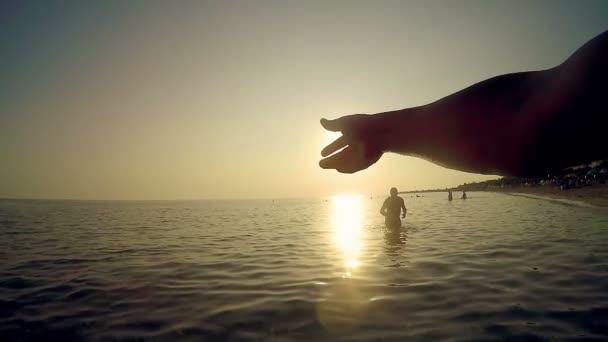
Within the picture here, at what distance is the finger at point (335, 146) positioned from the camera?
2.25m

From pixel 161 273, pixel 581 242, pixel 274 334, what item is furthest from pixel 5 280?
pixel 581 242

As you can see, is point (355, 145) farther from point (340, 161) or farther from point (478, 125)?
point (478, 125)

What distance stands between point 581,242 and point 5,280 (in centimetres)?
2000

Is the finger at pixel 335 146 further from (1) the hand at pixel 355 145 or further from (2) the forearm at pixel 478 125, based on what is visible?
(2) the forearm at pixel 478 125

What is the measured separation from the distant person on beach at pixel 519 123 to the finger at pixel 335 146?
0.78ft

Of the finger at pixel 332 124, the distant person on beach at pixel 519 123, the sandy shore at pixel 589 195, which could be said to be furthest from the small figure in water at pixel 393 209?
the sandy shore at pixel 589 195

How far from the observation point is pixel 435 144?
1.91 meters

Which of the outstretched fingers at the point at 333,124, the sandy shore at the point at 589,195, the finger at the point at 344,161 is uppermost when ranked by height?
the outstretched fingers at the point at 333,124

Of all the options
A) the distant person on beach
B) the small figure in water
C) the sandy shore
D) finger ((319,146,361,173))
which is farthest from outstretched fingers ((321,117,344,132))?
the sandy shore

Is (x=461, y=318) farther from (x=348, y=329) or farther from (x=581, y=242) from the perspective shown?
(x=581, y=242)

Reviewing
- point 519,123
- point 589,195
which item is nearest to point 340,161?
point 519,123

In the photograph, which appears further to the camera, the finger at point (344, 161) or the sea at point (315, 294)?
the sea at point (315, 294)

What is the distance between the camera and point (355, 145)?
2.22m

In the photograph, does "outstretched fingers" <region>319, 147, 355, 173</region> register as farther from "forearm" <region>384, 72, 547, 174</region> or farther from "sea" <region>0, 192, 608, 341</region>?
"sea" <region>0, 192, 608, 341</region>
